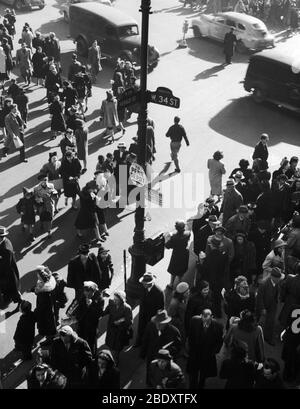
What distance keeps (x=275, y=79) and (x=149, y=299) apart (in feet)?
41.0

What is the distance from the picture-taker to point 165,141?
58.9 feet

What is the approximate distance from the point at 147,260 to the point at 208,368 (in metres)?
2.45

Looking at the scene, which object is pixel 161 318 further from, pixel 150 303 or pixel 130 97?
pixel 130 97

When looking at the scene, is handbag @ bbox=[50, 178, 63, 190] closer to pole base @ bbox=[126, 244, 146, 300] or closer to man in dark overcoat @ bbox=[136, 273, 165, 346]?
pole base @ bbox=[126, 244, 146, 300]

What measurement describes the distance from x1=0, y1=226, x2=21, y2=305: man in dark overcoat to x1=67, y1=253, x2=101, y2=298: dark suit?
1069 millimetres

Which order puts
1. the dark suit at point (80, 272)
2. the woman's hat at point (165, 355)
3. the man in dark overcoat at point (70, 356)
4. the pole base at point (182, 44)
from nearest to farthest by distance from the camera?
1. the woman's hat at point (165, 355)
2. the man in dark overcoat at point (70, 356)
3. the dark suit at point (80, 272)
4. the pole base at point (182, 44)

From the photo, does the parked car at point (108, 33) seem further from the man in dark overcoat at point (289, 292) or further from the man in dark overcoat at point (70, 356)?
the man in dark overcoat at point (70, 356)

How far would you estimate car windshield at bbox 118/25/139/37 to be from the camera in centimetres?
2330

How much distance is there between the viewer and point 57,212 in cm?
1421

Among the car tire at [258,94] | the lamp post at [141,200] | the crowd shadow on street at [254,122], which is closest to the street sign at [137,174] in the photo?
the lamp post at [141,200]

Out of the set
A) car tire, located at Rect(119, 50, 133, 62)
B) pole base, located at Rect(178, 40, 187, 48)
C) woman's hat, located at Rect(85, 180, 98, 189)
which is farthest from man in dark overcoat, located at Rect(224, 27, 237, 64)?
woman's hat, located at Rect(85, 180, 98, 189)

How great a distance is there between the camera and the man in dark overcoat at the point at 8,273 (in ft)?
35.2

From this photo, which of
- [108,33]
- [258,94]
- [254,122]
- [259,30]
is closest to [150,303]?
[254,122]

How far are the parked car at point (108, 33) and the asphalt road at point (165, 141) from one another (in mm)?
726
